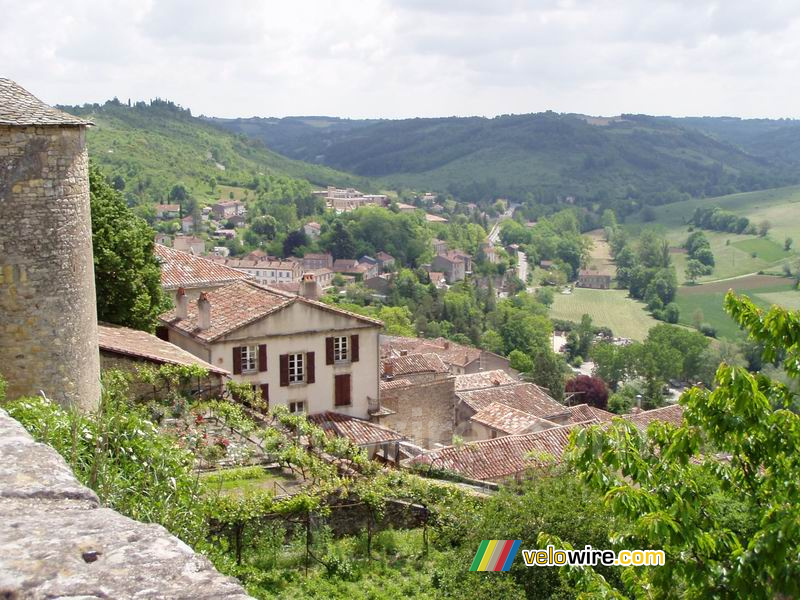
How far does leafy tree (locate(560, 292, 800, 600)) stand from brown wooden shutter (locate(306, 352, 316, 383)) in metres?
17.7

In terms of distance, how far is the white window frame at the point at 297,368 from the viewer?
975 inches

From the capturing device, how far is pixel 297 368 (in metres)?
24.8

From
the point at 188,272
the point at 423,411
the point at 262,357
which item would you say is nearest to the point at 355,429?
the point at 262,357

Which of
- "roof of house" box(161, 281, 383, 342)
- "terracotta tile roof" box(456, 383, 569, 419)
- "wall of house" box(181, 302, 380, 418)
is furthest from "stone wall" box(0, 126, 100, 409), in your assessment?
"terracotta tile roof" box(456, 383, 569, 419)

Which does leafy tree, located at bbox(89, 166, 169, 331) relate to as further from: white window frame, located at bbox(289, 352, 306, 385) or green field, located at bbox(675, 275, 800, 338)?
green field, located at bbox(675, 275, 800, 338)

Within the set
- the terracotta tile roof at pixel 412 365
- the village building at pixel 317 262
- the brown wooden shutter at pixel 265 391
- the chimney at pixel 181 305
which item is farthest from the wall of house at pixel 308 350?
the village building at pixel 317 262

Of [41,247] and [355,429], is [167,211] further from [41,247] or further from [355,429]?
[41,247]

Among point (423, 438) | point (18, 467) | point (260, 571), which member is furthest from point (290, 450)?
point (423, 438)

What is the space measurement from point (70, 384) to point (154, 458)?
4.39 metres

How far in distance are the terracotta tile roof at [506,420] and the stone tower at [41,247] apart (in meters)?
21.6

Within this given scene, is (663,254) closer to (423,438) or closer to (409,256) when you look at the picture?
(409,256)

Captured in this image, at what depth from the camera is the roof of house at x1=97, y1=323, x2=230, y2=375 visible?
57.2 feet

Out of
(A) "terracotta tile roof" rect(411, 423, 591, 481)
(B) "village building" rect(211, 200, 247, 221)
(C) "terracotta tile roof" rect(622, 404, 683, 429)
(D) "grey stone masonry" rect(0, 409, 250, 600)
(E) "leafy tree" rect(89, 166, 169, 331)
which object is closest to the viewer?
(D) "grey stone masonry" rect(0, 409, 250, 600)

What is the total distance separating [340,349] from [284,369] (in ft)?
5.80
